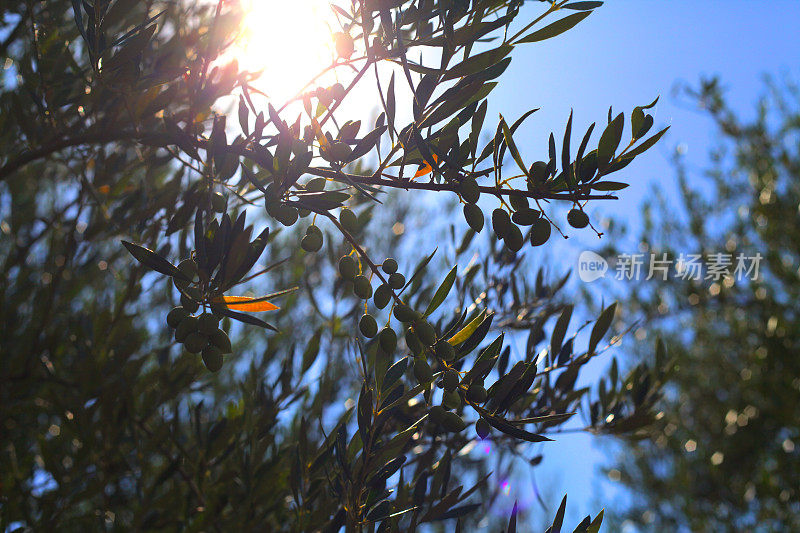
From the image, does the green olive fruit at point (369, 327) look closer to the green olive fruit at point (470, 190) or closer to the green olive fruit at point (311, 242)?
the green olive fruit at point (311, 242)

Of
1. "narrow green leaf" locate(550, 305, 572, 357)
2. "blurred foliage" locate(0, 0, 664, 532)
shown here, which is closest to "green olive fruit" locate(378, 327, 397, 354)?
"blurred foliage" locate(0, 0, 664, 532)

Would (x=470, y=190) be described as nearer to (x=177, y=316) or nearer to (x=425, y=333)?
(x=425, y=333)

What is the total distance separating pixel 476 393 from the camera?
831 mm

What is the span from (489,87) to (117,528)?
1.49 metres

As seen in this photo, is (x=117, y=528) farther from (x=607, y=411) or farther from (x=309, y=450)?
(x=607, y=411)

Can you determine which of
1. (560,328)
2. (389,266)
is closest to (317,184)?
(389,266)

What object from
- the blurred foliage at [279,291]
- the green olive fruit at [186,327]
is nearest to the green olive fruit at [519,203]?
the blurred foliage at [279,291]

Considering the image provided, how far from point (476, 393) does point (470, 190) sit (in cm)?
30

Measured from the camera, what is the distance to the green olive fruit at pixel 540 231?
2.71 ft

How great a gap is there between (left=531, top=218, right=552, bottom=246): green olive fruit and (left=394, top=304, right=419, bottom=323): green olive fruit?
0.21 meters

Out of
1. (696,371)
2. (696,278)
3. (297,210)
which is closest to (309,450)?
(297,210)

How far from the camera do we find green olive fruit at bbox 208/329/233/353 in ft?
2.53

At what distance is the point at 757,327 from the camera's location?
3879 mm

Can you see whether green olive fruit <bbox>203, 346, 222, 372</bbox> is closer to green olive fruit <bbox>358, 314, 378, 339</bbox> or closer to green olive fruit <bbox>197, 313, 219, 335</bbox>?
green olive fruit <bbox>197, 313, 219, 335</bbox>
